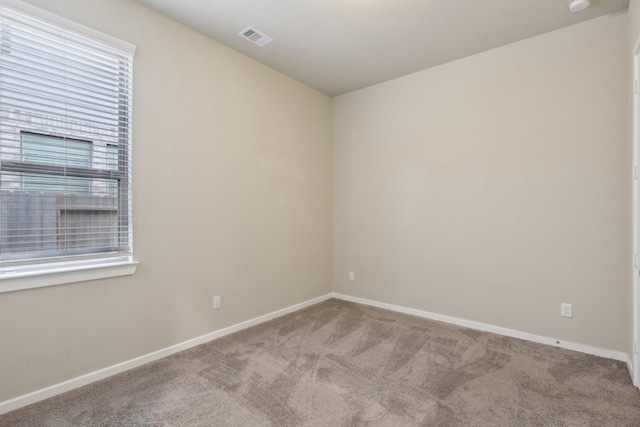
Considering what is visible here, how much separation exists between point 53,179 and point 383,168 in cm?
318

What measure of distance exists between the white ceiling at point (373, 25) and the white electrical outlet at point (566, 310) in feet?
7.94

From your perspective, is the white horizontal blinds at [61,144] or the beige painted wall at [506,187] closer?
the white horizontal blinds at [61,144]

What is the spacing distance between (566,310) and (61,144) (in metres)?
4.17

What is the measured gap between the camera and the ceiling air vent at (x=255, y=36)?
2.83 meters

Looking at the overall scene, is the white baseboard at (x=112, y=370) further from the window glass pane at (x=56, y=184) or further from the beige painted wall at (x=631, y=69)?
the beige painted wall at (x=631, y=69)

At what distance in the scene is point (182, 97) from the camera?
277 centimetres

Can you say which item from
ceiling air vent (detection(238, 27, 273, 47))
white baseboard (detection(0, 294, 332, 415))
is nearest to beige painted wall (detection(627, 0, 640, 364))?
ceiling air vent (detection(238, 27, 273, 47))

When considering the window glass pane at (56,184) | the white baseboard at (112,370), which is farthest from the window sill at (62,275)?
the white baseboard at (112,370)

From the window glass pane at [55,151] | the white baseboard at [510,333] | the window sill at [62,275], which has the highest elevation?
the window glass pane at [55,151]

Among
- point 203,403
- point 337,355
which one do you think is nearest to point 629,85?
point 337,355

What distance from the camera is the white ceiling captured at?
2.49 meters

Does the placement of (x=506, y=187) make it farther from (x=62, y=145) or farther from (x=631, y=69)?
(x=62, y=145)

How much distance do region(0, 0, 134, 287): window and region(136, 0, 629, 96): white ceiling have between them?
72 centimetres

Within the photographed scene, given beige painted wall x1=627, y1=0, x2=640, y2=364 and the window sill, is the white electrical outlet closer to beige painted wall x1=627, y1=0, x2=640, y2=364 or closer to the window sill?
beige painted wall x1=627, y1=0, x2=640, y2=364
